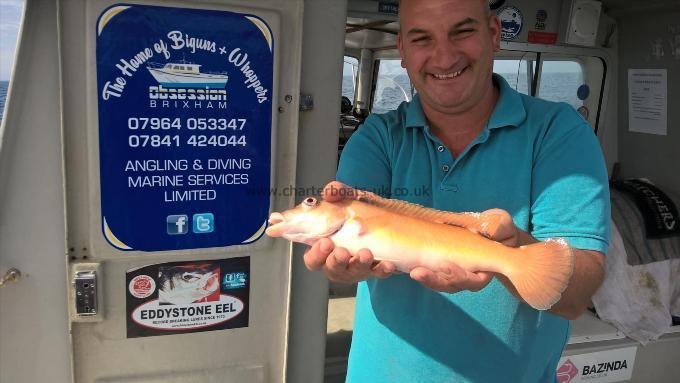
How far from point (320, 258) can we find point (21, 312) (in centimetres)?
174

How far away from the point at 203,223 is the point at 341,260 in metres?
1.17

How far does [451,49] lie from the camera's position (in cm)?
186

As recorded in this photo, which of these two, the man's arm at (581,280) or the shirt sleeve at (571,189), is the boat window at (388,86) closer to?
the shirt sleeve at (571,189)

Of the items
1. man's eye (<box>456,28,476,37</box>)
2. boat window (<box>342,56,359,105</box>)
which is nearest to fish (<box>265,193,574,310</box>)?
man's eye (<box>456,28,476,37</box>)

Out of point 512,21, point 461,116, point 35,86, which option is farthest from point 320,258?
point 512,21

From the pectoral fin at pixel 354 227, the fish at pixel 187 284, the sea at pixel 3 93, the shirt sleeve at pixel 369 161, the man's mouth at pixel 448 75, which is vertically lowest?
the fish at pixel 187 284

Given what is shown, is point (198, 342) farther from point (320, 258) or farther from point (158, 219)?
point (320, 258)

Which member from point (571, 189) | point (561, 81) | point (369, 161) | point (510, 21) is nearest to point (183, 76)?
point (369, 161)

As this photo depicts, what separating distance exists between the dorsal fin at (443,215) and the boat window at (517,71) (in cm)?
373

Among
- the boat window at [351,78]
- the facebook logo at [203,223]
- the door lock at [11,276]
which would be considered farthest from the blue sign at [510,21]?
the door lock at [11,276]

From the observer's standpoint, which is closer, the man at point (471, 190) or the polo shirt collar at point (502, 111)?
the man at point (471, 190)

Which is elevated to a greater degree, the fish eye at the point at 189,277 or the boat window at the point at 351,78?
the boat window at the point at 351,78

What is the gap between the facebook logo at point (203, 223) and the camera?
2.54 m

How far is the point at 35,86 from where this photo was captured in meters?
2.25
